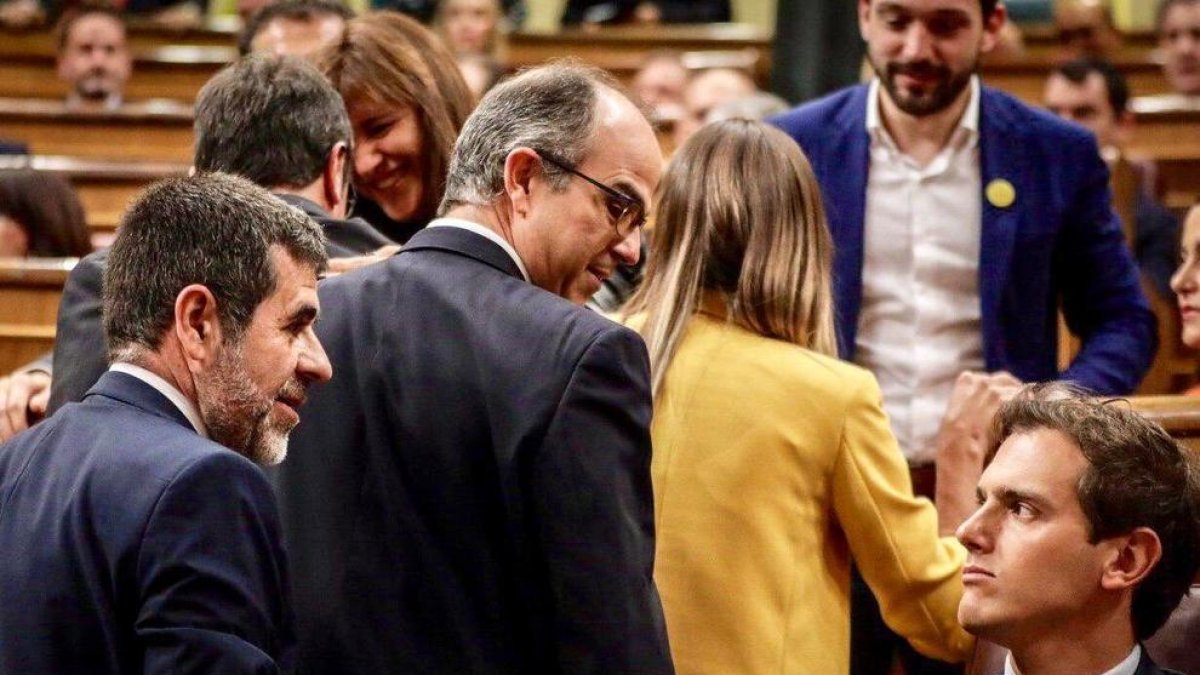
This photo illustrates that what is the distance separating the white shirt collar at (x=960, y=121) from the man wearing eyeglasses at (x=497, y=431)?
4.16 feet

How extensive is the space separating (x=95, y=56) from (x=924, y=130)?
4556 millimetres

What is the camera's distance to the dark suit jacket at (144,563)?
1.69 m

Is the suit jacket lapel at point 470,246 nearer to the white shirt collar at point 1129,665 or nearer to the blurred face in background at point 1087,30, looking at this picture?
the white shirt collar at point 1129,665

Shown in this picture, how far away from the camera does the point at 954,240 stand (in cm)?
323

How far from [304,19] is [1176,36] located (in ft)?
13.4

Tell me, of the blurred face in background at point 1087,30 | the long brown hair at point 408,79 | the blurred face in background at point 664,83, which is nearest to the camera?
the long brown hair at point 408,79

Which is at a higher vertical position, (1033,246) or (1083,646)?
(1033,246)

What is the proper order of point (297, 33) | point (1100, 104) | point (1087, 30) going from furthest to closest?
point (1087, 30), point (1100, 104), point (297, 33)

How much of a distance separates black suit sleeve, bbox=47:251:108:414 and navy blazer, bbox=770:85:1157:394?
4.24 ft

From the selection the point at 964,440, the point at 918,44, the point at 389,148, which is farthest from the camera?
the point at 918,44

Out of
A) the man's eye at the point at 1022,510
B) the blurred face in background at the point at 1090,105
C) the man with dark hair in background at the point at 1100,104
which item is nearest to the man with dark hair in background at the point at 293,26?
the man's eye at the point at 1022,510

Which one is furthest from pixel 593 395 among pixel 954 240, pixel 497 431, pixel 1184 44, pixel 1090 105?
pixel 1184 44

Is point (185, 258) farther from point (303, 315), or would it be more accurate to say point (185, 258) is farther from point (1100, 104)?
point (1100, 104)

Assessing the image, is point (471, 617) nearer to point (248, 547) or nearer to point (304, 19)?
point (248, 547)
